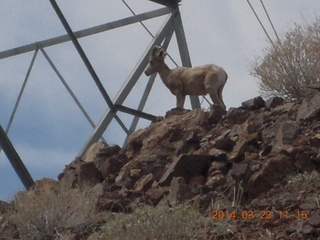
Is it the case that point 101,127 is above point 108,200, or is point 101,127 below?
above

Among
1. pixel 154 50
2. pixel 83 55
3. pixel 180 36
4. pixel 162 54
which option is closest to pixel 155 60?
pixel 162 54

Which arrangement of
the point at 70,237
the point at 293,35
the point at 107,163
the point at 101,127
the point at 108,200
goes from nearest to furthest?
the point at 70,237 < the point at 108,200 < the point at 107,163 < the point at 293,35 < the point at 101,127

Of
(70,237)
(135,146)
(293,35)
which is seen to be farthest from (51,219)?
(293,35)

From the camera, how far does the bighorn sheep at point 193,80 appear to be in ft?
66.9

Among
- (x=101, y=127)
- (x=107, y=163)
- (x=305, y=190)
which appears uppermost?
(x=101, y=127)

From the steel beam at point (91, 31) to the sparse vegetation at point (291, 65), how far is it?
6115 mm

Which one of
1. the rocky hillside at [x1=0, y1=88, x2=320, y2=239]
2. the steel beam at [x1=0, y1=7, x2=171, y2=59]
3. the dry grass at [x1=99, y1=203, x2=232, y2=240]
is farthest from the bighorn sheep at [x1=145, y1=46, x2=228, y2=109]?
the dry grass at [x1=99, y1=203, x2=232, y2=240]

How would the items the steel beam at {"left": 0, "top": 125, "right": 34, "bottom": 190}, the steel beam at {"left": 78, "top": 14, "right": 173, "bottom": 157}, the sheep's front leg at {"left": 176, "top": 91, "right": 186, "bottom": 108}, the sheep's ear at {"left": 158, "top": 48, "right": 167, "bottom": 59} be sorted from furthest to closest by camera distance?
the steel beam at {"left": 78, "top": 14, "right": 173, "bottom": 157}, the sheep's ear at {"left": 158, "top": 48, "right": 167, "bottom": 59}, the sheep's front leg at {"left": 176, "top": 91, "right": 186, "bottom": 108}, the steel beam at {"left": 0, "top": 125, "right": 34, "bottom": 190}

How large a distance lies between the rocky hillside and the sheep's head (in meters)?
3.73

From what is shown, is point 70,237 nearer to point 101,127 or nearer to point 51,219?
point 51,219

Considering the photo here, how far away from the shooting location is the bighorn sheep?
2039cm

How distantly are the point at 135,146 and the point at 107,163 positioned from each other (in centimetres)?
84

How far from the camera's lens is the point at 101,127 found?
2297 centimetres

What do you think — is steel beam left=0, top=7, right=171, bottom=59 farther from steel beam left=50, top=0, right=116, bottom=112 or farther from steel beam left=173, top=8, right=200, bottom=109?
steel beam left=50, top=0, right=116, bottom=112
